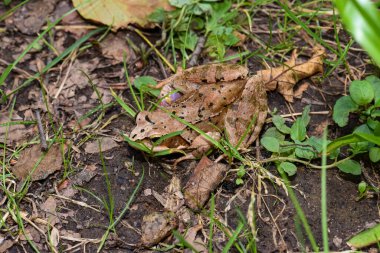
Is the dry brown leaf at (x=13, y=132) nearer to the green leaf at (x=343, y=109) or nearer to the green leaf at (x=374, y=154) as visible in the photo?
the green leaf at (x=343, y=109)

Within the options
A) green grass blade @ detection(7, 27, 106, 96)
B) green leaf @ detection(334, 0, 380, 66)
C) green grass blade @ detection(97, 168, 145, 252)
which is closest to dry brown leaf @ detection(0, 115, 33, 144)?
green grass blade @ detection(7, 27, 106, 96)

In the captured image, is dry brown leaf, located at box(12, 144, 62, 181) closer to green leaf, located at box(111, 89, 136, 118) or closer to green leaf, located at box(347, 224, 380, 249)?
green leaf, located at box(111, 89, 136, 118)

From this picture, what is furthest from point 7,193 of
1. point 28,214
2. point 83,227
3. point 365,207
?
point 365,207

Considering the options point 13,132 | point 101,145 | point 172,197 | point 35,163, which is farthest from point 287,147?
point 13,132

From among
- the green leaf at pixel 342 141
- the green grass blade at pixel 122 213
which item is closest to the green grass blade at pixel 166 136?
the green grass blade at pixel 122 213

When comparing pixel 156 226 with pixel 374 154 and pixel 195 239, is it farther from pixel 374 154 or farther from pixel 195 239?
pixel 374 154
